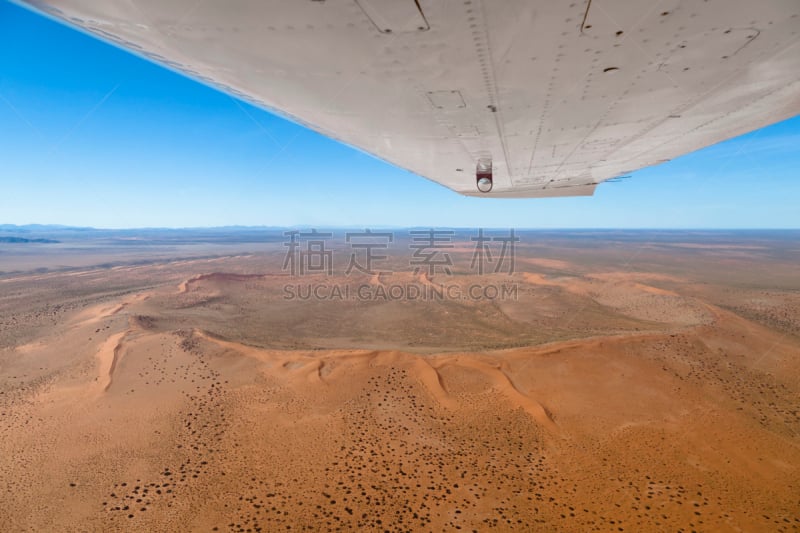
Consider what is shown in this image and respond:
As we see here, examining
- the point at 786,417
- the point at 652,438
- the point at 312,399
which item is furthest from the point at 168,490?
the point at 786,417

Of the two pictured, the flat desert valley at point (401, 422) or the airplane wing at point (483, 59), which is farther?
the flat desert valley at point (401, 422)

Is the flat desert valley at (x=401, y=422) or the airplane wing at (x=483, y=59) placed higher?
the airplane wing at (x=483, y=59)

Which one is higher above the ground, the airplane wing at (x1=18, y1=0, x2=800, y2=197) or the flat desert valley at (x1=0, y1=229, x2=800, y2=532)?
the airplane wing at (x1=18, y1=0, x2=800, y2=197)

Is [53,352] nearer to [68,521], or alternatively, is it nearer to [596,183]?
[68,521]

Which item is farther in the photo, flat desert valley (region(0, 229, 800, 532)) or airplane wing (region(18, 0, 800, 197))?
flat desert valley (region(0, 229, 800, 532))
